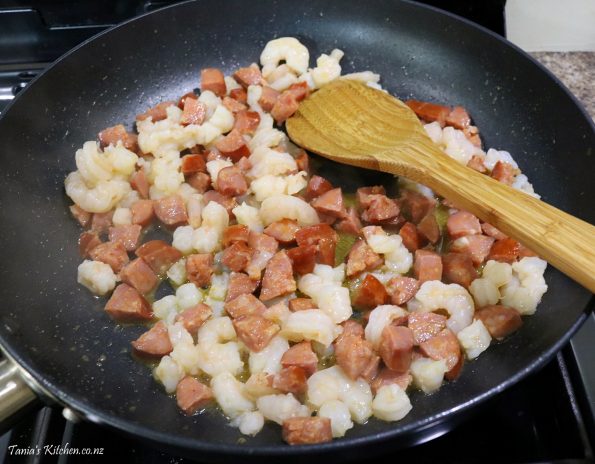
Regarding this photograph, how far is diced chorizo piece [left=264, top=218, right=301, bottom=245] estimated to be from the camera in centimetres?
150

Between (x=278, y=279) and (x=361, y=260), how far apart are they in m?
0.22

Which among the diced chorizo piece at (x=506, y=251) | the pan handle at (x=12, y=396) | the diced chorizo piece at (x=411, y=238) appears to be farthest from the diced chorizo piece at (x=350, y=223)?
the pan handle at (x=12, y=396)

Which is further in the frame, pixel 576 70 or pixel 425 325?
pixel 576 70

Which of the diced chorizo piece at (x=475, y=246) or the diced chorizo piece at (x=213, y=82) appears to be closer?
the diced chorizo piece at (x=475, y=246)

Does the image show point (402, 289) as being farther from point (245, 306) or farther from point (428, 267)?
point (245, 306)

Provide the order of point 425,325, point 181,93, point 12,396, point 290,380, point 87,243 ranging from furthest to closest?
1. point 181,93
2. point 87,243
3. point 425,325
4. point 290,380
5. point 12,396

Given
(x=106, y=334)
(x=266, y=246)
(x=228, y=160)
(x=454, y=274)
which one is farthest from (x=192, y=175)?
(x=454, y=274)

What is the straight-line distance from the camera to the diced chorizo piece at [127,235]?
154 centimetres

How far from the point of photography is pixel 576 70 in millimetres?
2064

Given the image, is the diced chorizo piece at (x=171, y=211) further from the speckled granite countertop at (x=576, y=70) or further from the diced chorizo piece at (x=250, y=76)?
the speckled granite countertop at (x=576, y=70)

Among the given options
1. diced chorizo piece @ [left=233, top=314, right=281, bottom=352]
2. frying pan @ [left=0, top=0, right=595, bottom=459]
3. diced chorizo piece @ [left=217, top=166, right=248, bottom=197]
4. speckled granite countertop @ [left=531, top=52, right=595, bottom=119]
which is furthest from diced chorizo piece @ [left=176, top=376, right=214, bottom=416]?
speckled granite countertop @ [left=531, top=52, right=595, bottom=119]

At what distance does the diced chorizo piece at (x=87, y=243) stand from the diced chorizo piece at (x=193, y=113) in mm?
442

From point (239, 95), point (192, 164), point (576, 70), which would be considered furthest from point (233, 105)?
point (576, 70)

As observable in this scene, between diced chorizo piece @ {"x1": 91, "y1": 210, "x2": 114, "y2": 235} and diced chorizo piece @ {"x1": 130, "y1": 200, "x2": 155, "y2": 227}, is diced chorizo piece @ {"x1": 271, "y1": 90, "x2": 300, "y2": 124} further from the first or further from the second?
diced chorizo piece @ {"x1": 91, "y1": 210, "x2": 114, "y2": 235}
